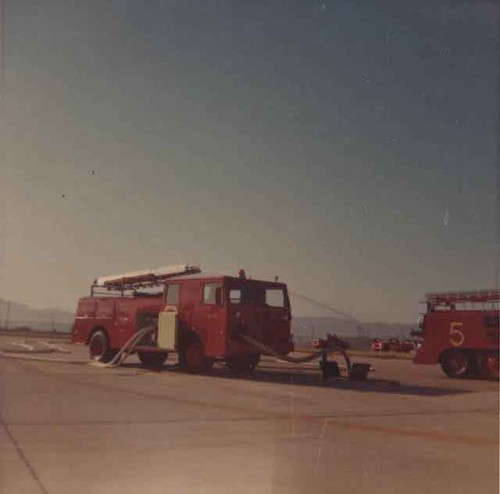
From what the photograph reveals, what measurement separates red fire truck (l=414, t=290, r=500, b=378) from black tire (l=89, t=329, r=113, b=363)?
33.6ft

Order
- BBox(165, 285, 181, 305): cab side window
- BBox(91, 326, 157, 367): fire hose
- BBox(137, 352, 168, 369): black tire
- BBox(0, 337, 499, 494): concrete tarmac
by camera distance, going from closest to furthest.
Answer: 1. BBox(0, 337, 499, 494): concrete tarmac
2. BBox(165, 285, 181, 305): cab side window
3. BBox(91, 326, 157, 367): fire hose
4. BBox(137, 352, 168, 369): black tire

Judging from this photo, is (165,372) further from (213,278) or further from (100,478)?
Answer: (100,478)

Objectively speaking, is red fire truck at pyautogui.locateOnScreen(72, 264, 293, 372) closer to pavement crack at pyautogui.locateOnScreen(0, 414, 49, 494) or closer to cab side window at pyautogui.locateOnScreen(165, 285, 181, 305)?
cab side window at pyautogui.locateOnScreen(165, 285, 181, 305)

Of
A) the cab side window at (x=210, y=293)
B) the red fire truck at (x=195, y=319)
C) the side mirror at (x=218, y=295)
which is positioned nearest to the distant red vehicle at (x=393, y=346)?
the red fire truck at (x=195, y=319)

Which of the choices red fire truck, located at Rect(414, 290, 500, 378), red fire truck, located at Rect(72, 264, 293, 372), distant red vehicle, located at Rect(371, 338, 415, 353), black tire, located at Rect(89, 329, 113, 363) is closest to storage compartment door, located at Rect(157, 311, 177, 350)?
red fire truck, located at Rect(72, 264, 293, 372)

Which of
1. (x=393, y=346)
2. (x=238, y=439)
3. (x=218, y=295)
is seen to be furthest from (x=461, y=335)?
(x=393, y=346)

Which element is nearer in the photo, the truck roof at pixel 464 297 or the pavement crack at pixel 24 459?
the pavement crack at pixel 24 459

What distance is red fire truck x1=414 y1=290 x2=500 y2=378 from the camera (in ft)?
60.8

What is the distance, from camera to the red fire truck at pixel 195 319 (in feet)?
51.9

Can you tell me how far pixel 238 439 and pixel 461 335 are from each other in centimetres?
1363

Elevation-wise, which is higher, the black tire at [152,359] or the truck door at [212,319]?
the truck door at [212,319]

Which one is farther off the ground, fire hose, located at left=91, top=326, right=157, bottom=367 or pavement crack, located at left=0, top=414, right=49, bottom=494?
fire hose, located at left=91, top=326, right=157, bottom=367

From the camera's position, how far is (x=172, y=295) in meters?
17.5

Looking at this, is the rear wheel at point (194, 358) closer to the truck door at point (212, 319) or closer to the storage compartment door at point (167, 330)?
the storage compartment door at point (167, 330)
